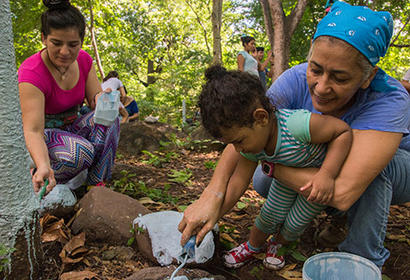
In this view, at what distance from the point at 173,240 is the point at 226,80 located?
1.01 meters

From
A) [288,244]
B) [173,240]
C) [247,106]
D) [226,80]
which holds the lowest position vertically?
[288,244]

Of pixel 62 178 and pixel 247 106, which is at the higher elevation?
pixel 247 106

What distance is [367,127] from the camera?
62.0 inches

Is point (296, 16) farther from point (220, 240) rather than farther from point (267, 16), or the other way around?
point (220, 240)

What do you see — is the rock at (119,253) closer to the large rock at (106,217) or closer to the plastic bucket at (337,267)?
the large rock at (106,217)

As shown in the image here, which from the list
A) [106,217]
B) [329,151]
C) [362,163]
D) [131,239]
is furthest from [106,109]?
[362,163]

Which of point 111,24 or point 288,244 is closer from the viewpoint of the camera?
point 288,244

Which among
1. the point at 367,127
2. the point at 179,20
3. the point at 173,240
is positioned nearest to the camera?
the point at 367,127

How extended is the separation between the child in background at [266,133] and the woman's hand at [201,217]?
9 cm

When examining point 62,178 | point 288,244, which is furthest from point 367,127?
point 62,178

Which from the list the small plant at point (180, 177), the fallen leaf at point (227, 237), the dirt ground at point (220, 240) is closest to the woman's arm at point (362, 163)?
the dirt ground at point (220, 240)

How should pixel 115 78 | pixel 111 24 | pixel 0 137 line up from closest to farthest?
pixel 0 137 < pixel 115 78 < pixel 111 24

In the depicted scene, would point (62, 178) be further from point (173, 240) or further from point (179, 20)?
point (179, 20)

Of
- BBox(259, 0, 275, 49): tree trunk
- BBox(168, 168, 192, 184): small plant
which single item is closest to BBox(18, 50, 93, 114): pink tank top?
BBox(168, 168, 192, 184): small plant
